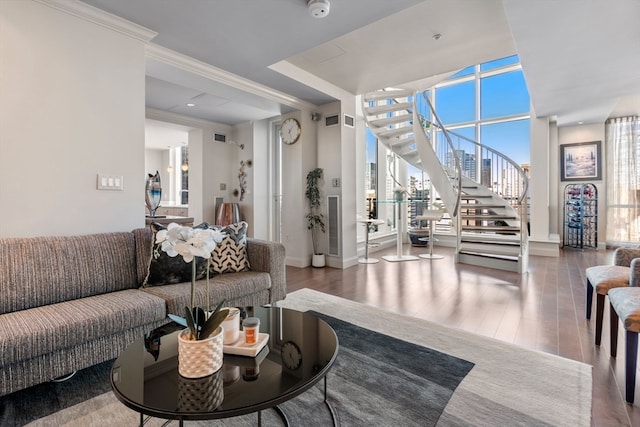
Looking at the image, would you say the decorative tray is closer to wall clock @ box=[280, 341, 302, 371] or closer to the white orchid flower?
wall clock @ box=[280, 341, 302, 371]

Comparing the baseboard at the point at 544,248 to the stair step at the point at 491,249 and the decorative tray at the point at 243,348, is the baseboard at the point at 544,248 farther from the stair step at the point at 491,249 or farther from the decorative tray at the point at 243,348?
the decorative tray at the point at 243,348

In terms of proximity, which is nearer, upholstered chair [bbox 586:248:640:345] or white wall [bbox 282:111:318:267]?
upholstered chair [bbox 586:248:640:345]

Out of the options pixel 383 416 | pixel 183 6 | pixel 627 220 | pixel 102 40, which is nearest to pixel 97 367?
pixel 383 416

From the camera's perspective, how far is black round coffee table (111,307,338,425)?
0.99m

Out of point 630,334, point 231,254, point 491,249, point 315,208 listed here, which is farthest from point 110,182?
point 491,249

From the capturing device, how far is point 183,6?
8.07 feet

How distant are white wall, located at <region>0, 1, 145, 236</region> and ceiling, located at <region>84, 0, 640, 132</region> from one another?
1.24 ft

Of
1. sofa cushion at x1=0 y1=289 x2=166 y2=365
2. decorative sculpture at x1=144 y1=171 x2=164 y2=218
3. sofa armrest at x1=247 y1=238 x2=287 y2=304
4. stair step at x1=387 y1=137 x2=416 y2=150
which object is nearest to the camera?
sofa cushion at x1=0 y1=289 x2=166 y2=365

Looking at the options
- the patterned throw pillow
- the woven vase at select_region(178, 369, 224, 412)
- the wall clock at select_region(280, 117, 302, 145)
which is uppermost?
the wall clock at select_region(280, 117, 302, 145)

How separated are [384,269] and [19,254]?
404 centimetres

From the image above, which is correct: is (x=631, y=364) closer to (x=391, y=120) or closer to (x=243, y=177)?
(x=391, y=120)

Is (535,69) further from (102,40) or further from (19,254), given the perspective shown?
(19,254)

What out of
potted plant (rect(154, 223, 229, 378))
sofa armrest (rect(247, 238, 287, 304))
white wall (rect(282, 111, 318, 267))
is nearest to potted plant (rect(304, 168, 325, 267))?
white wall (rect(282, 111, 318, 267))

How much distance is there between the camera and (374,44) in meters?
3.43
